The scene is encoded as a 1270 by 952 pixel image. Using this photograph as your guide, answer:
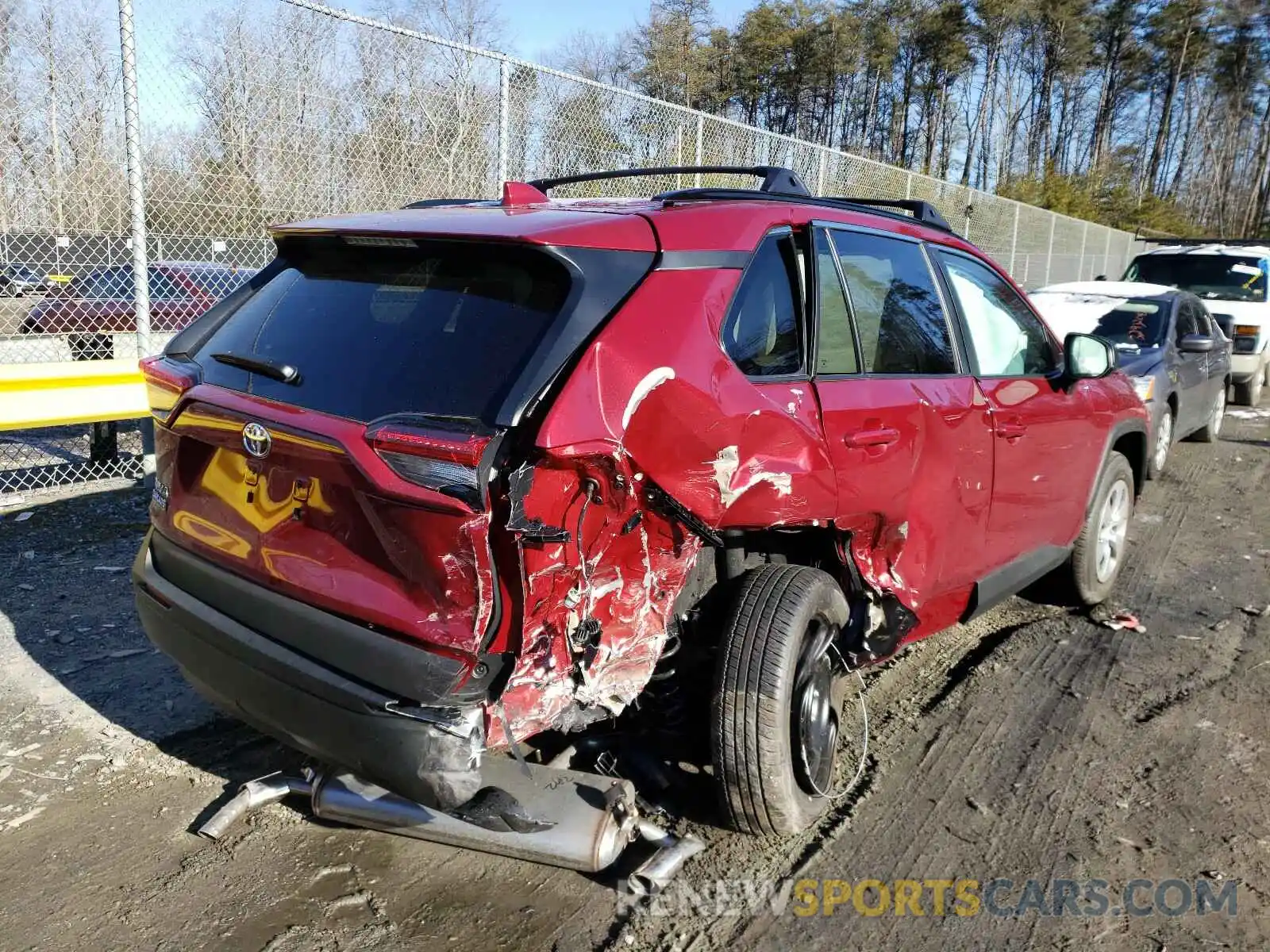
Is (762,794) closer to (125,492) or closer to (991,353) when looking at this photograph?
(991,353)

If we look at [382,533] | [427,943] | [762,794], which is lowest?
[427,943]

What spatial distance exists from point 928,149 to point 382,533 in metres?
46.5

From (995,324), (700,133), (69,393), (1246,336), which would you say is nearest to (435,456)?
(995,324)

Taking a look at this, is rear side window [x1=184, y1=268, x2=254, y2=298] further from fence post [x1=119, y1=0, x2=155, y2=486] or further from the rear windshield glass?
the rear windshield glass

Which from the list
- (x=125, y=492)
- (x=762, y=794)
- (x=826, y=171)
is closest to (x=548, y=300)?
(x=762, y=794)

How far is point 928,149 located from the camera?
4384 centimetres

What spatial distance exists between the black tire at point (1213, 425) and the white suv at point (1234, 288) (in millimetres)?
1668

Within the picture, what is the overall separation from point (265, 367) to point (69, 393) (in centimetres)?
392

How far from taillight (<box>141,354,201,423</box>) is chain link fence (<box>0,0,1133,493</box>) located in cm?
341

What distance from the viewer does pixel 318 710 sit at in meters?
2.36

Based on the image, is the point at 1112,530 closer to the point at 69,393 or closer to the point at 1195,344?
the point at 1195,344

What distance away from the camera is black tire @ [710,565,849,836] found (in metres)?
2.72

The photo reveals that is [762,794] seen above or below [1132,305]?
below

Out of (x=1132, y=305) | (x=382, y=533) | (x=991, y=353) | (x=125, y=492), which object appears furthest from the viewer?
(x=1132, y=305)
